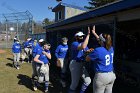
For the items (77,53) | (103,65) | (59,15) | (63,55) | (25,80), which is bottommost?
(25,80)

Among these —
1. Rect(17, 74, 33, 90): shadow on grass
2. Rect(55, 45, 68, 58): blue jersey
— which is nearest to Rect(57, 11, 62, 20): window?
Rect(17, 74, 33, 90): shadow on grass

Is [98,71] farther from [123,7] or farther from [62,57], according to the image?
[62,57]

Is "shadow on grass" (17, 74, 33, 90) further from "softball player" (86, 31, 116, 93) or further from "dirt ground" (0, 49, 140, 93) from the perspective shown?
"softball player" (86, 31, 116, 93)

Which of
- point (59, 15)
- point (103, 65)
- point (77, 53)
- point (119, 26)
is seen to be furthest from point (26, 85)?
point (59, 15)

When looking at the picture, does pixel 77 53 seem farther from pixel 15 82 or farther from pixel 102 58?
pixel 15 82

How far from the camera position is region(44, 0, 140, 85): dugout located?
780 centimetres

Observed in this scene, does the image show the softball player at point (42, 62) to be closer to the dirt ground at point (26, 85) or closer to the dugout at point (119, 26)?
the dirt ground at point (26, 85)

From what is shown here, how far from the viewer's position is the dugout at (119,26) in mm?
7797

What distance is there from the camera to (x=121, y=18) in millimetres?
8219

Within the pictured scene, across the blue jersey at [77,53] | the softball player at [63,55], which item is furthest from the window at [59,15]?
the blue jersey at [77,53]

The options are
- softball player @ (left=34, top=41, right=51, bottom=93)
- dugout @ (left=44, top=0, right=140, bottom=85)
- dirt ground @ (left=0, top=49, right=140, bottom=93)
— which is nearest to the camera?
dugout @ (left=44, top=0, right=140, bottom=85)

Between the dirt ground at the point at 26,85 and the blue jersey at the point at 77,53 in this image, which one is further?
the dirt ground at the point at 26,85

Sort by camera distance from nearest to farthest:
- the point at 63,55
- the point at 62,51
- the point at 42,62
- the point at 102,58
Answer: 1. the point at 102,58
2. the point at 42,62
3. the point at 62,51
4. the point at 63,55

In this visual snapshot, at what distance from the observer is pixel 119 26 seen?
1124 centimetres
